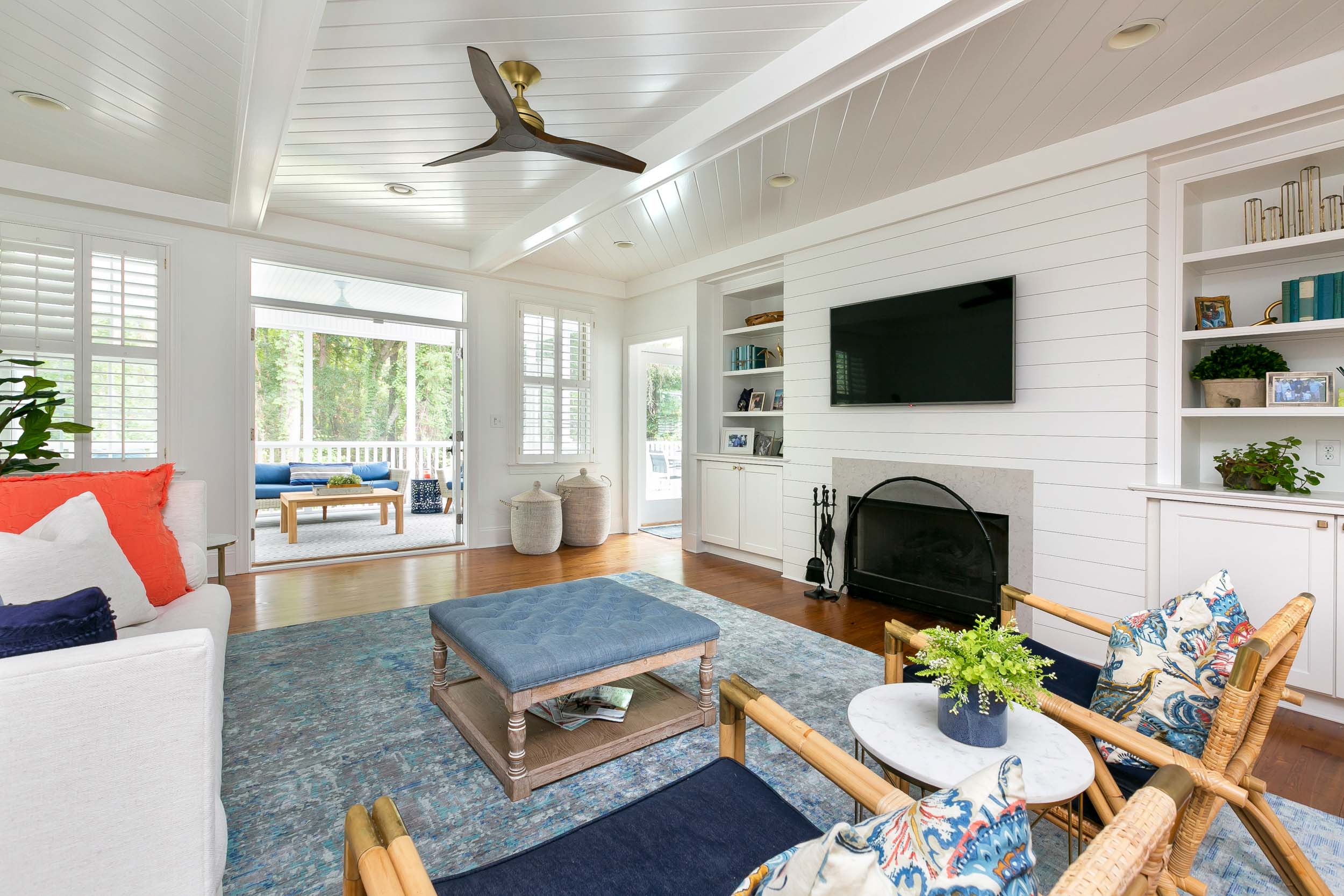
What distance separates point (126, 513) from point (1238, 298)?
16.1 ft

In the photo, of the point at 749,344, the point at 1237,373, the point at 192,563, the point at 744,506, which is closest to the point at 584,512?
the point at 744,506

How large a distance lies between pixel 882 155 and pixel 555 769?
131 inches

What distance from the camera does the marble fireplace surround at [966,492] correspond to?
3309 millimetres

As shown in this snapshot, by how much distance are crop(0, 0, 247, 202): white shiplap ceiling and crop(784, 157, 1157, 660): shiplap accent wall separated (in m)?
3.61

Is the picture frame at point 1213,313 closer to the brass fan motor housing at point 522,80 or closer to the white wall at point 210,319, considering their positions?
the brass fan motor housing at point 522,80

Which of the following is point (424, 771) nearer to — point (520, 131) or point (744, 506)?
point (520, 131)

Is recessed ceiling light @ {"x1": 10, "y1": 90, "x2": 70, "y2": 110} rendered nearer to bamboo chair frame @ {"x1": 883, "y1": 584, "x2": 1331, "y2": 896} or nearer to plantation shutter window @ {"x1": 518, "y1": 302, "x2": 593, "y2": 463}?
plantation shutter window @ {"x1": 518, "y1": 302, "x2": 593, "y2": 463}

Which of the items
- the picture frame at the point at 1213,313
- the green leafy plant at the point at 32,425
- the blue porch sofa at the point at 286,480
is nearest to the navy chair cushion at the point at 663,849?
the picture frame at the point at 1213,313

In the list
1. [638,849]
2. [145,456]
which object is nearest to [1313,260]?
[638,849]

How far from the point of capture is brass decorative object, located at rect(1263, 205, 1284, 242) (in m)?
2.72

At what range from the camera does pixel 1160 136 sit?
2.78 m

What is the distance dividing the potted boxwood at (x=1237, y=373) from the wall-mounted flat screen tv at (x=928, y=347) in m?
0.82

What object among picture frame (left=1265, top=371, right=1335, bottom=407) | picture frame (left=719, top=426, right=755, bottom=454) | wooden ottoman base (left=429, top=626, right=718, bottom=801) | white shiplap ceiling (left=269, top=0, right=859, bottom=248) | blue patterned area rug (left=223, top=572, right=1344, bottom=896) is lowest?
blue patterned area rug (left=223, top=572, right=1344, bottom=896)

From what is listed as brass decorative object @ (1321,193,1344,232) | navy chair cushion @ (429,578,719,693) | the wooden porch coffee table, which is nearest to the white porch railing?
the wooden porch coffee table
